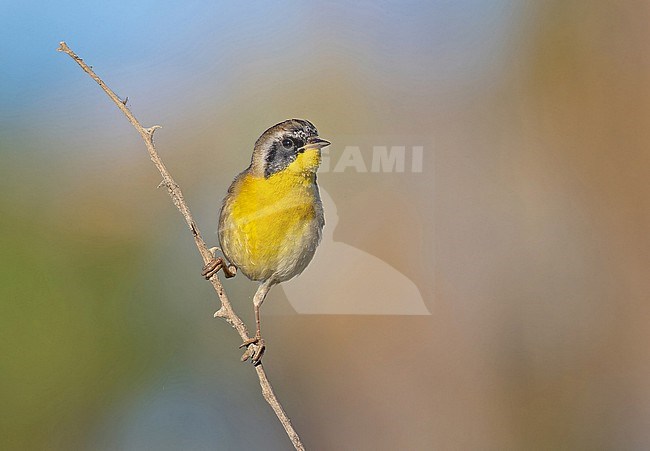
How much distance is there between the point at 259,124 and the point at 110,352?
0.95 metres

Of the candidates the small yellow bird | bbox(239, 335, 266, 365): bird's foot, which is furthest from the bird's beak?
bbox(239, 335, 266, 365): bird's foot

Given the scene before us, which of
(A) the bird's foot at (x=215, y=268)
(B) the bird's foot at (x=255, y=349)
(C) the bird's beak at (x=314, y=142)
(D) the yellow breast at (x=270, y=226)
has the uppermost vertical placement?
(C) the bird's beak at (x=314, y=142)

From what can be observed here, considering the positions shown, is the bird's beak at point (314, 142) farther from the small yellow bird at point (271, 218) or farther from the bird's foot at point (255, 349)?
the bird's foot at point (255, 349)

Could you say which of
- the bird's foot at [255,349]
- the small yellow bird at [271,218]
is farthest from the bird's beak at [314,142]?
the bird's foot at [255,349]

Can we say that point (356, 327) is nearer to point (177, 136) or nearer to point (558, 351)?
point (558, 351)

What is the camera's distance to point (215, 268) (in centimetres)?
47

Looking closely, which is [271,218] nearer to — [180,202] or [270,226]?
[270,226]

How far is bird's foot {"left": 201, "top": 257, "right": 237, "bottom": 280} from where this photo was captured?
462 mm

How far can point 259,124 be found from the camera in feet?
2.19

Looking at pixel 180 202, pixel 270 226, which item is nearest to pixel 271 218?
pixel 270 226

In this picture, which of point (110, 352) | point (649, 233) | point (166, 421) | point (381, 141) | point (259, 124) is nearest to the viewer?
point (381, 141)

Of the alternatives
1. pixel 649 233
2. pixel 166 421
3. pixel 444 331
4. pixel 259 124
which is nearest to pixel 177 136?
pixel 259 124

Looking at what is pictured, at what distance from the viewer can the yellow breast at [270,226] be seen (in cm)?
52

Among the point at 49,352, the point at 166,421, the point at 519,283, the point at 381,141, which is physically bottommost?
the point at 166,421
